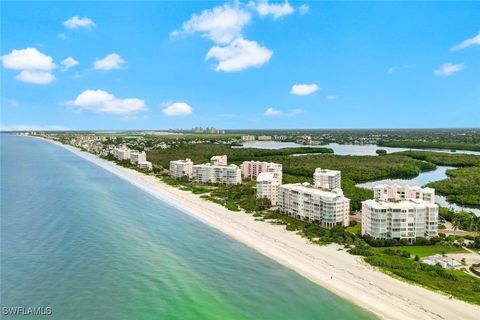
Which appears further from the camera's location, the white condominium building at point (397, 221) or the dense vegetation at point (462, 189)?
the dense vegetation at point (462, 189)

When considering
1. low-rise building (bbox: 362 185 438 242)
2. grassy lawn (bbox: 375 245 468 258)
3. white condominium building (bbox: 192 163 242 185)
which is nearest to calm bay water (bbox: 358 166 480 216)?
low-rise building (bbox: 362 185 438 242)

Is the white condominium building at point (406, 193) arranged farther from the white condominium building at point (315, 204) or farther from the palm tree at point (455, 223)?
the white condominium building at point (315, 204)

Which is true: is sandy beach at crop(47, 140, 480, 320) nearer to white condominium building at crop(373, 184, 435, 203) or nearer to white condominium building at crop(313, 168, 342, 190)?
white condominium building at crop(373, 184, 435, 203)

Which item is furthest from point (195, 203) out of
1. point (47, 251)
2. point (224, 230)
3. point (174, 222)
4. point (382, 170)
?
point (382, 170)

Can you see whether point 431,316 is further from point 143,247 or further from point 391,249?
point 143,247

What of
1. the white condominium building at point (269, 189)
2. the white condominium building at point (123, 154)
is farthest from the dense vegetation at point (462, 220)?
the white condominium building at point (123, 154)
